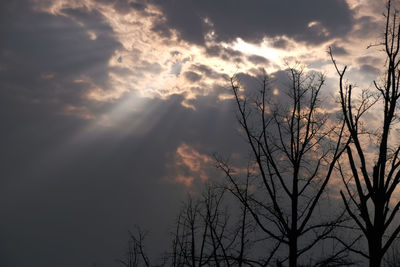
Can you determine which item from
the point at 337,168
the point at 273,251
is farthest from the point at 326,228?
the point at 273,251

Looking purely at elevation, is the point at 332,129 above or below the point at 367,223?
above

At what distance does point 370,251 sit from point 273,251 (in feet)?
29.9

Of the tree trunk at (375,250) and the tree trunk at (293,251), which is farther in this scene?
the tree trunk at (293,251)

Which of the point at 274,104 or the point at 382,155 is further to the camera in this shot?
the point at 274,104

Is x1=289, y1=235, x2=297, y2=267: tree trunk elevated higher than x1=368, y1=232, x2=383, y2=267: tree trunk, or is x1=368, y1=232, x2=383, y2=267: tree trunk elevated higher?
x1=289, y1=235, x2=297, y2=267: tree trunk

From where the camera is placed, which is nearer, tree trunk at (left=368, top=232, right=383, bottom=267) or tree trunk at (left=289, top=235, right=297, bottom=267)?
tree trunk at (left=368, top=232, right=383, bottom=267)

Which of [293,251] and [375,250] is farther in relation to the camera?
[293,251]

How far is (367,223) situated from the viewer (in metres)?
7.68

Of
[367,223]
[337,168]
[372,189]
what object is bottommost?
[367,223]

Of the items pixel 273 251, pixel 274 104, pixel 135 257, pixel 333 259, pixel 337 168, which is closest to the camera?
pixel 337 168

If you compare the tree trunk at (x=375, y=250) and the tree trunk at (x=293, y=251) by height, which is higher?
the tree trunk at (x=293, y=251)

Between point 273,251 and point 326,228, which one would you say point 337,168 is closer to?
point 326,228

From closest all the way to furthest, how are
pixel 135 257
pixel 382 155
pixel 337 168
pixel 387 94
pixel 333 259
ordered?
1. pixel 382 155
2. pixel 387 94
3. pixel 337 168
4. pixel 333 259
5. pixel 135 257

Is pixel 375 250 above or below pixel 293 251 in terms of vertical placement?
below
